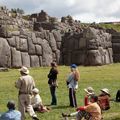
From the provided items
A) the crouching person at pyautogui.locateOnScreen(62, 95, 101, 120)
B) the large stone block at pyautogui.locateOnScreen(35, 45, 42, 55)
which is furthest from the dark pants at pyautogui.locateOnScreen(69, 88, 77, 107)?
the large stone block at pyautogui.locateOnScreen(35, 45, 42, 55)

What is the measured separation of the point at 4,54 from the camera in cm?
3941

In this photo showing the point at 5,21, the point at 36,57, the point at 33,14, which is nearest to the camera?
the point at 36,57

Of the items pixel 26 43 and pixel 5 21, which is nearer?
pixel 26 43

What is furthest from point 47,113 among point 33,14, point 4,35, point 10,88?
point 33,14

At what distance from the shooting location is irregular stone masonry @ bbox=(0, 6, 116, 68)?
40.2 metres

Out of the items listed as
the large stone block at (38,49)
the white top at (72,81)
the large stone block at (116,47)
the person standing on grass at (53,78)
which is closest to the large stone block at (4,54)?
the large stone block at (38,49)

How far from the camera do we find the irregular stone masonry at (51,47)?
4022 centimetres

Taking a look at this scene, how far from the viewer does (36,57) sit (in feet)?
141

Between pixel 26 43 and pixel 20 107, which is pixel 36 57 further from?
pixel 20 107

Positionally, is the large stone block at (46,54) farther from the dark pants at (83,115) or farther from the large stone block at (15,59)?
the dark pants at (83,115)

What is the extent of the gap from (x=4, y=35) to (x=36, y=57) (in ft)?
14.1

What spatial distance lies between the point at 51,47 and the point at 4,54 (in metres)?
7.72

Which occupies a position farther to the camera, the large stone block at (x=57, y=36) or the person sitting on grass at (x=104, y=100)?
the large stone block at (x=57, y=36)

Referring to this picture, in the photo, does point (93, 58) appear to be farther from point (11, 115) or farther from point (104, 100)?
point (11, 115)
